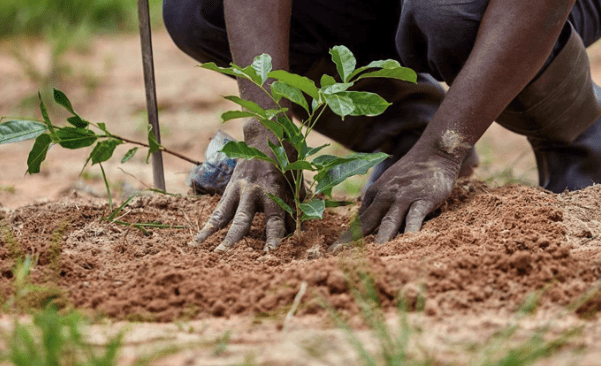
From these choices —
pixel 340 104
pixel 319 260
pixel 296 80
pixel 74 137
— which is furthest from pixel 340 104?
pixel 74 137

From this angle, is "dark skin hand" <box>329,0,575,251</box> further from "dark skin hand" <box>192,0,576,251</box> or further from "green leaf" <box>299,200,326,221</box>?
"green leaf" <box>299,200,326,221</box>

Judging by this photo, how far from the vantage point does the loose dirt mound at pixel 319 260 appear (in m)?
1.15

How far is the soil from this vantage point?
1050 millimetres

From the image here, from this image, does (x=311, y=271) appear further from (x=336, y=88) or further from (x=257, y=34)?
(x=257, y=34)

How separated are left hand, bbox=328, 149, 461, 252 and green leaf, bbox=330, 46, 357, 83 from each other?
345mm

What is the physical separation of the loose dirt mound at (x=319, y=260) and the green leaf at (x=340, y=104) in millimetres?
304

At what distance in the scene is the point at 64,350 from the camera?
0.94 m

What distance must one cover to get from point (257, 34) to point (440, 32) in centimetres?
52

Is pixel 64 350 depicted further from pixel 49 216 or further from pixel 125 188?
pixel 125 188

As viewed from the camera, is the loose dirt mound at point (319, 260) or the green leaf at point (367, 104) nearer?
the loose dirt mound at point (319, 260)

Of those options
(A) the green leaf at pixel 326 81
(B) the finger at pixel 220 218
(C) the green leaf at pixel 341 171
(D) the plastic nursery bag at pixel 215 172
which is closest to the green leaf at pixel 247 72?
(A) the green leaf at pixel 326 81

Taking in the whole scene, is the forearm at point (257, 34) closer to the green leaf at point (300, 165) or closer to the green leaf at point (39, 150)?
the green leaf at point (300, 165)

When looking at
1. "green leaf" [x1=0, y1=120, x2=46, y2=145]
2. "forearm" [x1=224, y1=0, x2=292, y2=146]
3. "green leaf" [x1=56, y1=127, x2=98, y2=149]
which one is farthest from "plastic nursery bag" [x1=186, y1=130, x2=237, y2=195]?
"green leaf" [x1=0, y1=120, x2=46, y2=145]

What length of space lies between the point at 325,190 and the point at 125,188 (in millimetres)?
1321
